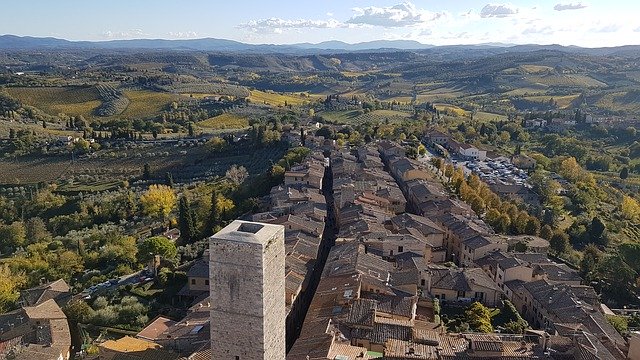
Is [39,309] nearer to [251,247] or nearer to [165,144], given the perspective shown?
[251,247]

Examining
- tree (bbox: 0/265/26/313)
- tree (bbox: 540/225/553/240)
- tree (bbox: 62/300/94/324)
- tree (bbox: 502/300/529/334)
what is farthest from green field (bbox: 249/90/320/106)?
tree (bbox: 502/300/529/334)

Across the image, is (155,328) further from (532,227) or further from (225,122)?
(225,122)

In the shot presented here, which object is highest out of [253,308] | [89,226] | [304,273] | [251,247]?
[251,247]

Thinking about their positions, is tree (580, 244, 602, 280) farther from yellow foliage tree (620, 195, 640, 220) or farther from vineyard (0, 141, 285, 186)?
vineyard (0, 141, 285, 186)

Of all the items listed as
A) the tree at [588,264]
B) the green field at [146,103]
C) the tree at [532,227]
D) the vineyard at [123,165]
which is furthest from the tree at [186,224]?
the green field at [146,103]

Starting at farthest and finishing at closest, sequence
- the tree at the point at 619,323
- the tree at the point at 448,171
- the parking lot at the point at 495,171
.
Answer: the parking lot at the point at 495,171 < the tree at the point at 448,171 < the tree at the point at 619,323

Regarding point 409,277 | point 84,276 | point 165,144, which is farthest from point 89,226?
point 409,277

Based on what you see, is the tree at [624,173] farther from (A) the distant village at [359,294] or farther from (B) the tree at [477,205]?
(A) the distant village at [359,294]

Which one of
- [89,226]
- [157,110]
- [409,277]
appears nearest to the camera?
[409,277]
